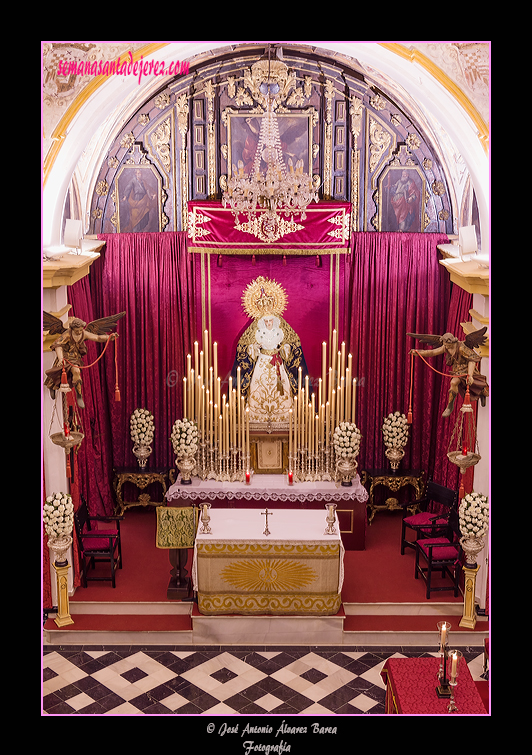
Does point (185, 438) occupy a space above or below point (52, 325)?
below

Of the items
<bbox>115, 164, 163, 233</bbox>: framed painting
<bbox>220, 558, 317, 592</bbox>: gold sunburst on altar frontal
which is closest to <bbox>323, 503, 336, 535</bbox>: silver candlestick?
<bbox>220, 558, 317, 592</bbox>: gold sunburst on altar frontal

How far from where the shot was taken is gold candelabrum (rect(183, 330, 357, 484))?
457 inches

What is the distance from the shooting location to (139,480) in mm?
12156

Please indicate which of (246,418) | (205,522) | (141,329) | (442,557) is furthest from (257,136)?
(442,557)

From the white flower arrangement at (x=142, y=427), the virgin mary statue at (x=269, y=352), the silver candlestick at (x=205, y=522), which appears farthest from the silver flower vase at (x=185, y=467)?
the silver candlestick at (x=205, y=522)

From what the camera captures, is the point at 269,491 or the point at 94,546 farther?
the point at 269,491

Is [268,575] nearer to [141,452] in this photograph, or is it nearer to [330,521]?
[330,521]

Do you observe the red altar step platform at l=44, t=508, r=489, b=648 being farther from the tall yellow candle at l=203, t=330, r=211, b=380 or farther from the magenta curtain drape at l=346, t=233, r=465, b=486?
the tall yellow candle at l=203, t=330, r=211, b=380

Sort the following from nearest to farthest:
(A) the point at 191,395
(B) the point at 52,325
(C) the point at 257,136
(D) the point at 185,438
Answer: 1. (B) the point at 52,325
2. (D) the point at 185,438
3. (C) the point at 257,136
4. (A) the point at 191,395

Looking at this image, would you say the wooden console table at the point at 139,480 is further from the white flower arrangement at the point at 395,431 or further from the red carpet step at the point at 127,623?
the white flower arrangement at the point at 395,431

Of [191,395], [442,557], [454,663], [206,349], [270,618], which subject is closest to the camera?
[454,663]

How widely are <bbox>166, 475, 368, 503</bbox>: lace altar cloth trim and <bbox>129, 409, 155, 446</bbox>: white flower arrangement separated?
0.95 metres

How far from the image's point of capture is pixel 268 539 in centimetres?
941

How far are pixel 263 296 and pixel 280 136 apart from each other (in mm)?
2230
